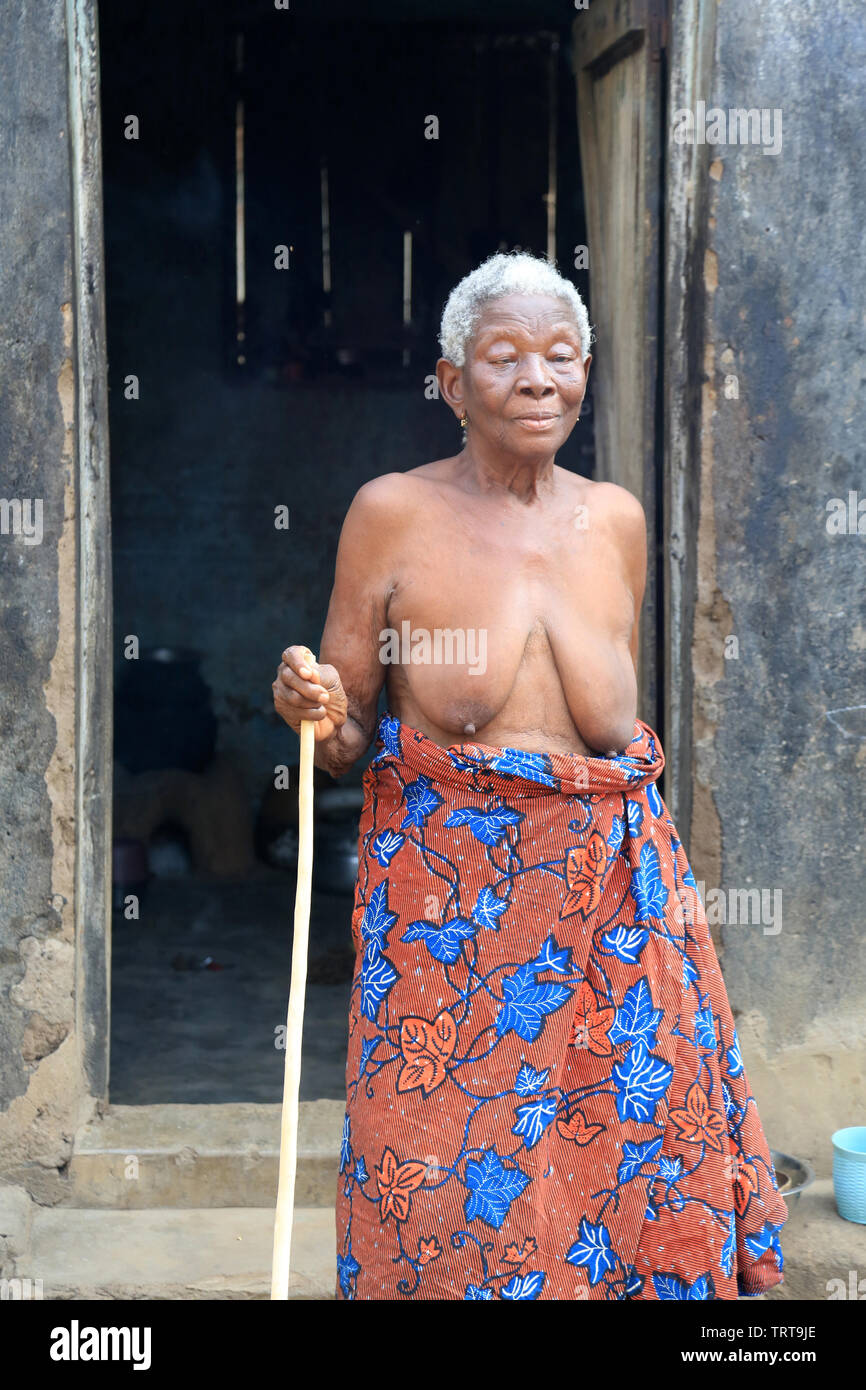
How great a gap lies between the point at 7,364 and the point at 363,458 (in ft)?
14.7

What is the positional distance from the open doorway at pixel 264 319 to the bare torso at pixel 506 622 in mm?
4248

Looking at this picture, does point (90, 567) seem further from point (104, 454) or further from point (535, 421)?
point (535, 421)

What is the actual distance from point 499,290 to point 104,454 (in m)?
1.33

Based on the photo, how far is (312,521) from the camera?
774cm

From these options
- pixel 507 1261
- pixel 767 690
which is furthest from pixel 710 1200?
pixel 767 690

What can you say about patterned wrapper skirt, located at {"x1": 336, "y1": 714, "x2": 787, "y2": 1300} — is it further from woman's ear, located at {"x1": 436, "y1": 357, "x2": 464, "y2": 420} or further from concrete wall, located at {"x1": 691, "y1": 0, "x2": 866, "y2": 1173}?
concrete wall, located at {"x1": 691, "y1": 0, "x2": 866, "y2": 1173}

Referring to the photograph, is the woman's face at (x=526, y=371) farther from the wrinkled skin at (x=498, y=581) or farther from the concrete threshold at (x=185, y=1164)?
the concrete threshold at (x=185, y=1164)

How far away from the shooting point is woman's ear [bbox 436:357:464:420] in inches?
101

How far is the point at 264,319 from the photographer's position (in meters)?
7.68

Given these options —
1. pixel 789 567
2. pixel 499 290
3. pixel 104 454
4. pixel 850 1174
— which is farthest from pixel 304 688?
pixel 850 1174

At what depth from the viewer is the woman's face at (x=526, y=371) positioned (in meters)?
2.45

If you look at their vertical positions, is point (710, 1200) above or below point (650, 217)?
below

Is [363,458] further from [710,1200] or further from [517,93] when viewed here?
[710,1200]

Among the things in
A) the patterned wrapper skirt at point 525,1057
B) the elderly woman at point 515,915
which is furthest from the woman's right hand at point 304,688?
the patterned wrapper skirt at point 525,1057
